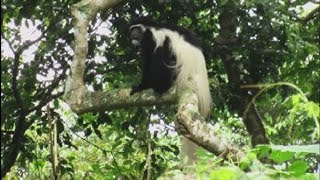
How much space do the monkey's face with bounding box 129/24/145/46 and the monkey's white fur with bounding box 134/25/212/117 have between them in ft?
0.49

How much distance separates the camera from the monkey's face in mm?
3811

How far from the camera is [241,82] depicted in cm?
410

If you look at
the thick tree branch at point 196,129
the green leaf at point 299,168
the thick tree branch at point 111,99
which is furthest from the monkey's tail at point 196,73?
the green leaf at point 299,168

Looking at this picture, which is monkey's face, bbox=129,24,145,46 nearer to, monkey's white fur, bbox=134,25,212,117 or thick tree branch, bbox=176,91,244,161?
monkey's white fur, bbox=134,25,212,117

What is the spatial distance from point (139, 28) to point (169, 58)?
0.41 meters

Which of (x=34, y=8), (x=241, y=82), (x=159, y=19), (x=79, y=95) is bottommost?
(x=79, y=95)

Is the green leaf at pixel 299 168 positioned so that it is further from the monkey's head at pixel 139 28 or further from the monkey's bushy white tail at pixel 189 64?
the monkey's head at pixel 139 28

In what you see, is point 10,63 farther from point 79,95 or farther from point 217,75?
point 217,75

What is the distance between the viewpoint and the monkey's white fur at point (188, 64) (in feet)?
12.2

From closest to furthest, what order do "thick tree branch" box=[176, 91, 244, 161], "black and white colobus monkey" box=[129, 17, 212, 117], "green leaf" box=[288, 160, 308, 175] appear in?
"green leaf" box=[288, 160, 308, 175] < "thick tree branch" box=[176, 91, 244, 161] < "black and white colobus monkey" box=[129, 17, 212, 117]

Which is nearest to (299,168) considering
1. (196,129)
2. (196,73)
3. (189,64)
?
(196,129)

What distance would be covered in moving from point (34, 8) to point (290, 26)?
1.80 metres

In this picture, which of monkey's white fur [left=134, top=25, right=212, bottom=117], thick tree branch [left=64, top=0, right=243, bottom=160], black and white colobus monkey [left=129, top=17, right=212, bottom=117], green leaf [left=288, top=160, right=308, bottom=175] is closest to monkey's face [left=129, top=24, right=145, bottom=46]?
black and white colobus monkey [left=129, top=17, right=212, bottom=117]

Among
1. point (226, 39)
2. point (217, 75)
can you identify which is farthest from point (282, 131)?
point (226, 39)
